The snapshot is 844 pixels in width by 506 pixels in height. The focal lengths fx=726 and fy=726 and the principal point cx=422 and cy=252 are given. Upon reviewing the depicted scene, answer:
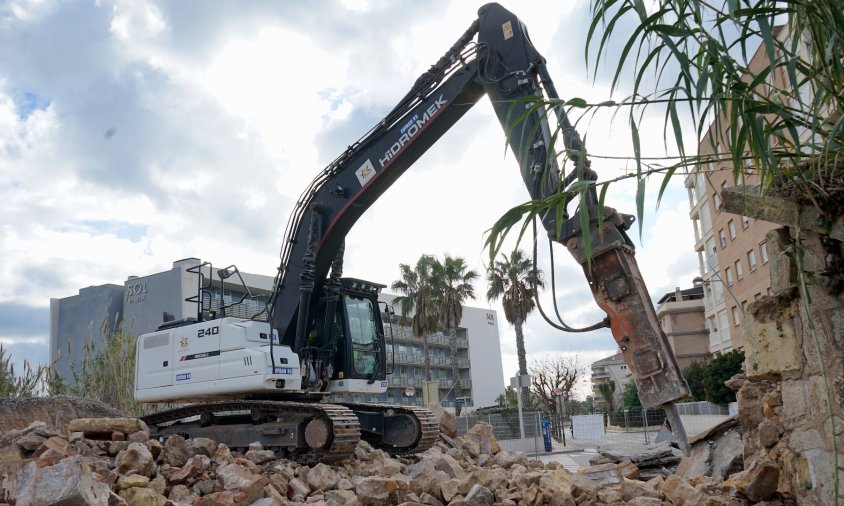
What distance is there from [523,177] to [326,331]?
14.8 feet

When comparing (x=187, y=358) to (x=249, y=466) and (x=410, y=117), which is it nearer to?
(x=249, y=466)

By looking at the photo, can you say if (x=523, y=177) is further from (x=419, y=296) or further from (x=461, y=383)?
(x=461, y=383)

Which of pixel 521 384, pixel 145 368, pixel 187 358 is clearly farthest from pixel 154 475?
pixel 521 384

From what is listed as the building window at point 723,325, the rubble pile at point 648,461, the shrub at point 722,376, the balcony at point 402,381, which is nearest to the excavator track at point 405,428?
the rubble pile at point 648,461

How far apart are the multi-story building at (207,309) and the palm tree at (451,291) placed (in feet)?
10.4

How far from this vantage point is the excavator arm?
19.2 feet

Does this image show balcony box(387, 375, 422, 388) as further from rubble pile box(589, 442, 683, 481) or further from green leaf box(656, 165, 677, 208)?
green leaf box(656, 165, 677, 208)

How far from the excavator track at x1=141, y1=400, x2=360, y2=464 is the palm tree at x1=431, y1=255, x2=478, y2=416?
31177mm

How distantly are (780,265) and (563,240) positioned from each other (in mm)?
2630

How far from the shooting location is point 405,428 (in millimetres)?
10391

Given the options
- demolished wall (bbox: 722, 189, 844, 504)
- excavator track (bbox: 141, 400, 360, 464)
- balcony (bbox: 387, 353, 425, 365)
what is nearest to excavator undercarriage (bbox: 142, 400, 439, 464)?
excavator track (bbox: 141, 400, 360, 464)

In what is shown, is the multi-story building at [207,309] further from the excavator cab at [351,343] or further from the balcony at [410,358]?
the excavator cab at [351,343]

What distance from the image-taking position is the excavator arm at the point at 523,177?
19.2ft

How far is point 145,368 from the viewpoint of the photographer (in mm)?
10547
